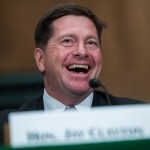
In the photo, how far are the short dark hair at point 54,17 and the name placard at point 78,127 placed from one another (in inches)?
45.3

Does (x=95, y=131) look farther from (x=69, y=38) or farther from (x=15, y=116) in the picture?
(x=69, y=38)

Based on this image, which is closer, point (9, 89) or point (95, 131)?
point (95, 131)

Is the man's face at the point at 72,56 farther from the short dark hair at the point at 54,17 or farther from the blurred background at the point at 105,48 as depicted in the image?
the blurred background at the point at 105,48

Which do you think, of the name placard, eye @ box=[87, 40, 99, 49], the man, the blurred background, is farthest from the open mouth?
the blurred background

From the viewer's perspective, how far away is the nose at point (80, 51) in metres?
2.63

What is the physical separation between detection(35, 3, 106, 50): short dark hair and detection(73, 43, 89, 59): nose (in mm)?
191

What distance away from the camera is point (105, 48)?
16.4 ft

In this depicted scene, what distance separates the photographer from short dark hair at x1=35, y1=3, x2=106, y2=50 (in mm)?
2754

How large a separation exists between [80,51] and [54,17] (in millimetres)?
267

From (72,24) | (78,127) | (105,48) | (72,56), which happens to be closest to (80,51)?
(72,56)

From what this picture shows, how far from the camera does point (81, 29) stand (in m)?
2.70

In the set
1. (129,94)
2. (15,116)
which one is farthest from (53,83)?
(129,94)

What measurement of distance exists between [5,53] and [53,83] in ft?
A: 7.77

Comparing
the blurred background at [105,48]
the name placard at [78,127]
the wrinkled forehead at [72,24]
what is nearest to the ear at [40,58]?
the wrinkled forehead at [72,24]
